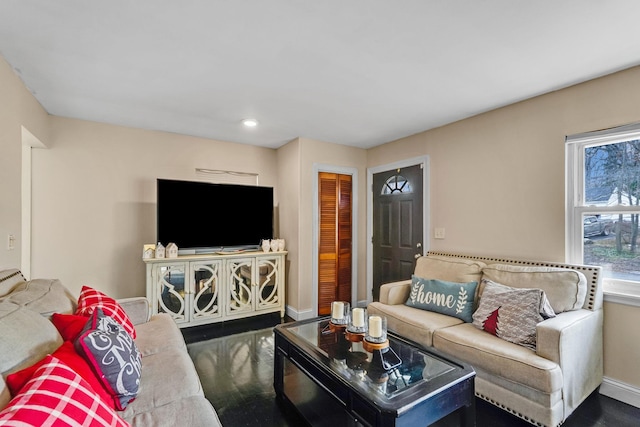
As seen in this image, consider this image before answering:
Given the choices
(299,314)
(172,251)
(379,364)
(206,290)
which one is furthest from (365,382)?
(172,251)

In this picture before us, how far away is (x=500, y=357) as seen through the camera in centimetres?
185

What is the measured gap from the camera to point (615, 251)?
2230 millimetres

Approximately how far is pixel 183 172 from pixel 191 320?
1720 mm

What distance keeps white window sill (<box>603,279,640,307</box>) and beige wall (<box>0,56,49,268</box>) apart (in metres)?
4.17

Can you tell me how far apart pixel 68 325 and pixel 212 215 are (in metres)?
2.17

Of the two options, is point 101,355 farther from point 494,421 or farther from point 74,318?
point 494,421

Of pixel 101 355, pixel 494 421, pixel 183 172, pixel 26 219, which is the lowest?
pixel 494 421

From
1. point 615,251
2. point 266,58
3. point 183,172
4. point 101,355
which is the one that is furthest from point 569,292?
point 183,172

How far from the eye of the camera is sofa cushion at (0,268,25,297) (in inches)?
64.7

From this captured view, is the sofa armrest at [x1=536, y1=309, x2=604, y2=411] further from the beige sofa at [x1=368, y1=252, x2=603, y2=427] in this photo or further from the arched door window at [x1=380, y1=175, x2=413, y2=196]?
the arched door window at [x1=380, y1=175, x2=413, y2=196]

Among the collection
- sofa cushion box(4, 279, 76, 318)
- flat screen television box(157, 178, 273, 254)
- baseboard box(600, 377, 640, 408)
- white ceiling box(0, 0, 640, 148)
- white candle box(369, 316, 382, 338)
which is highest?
white ceiling box(0, 0, 640, 148)

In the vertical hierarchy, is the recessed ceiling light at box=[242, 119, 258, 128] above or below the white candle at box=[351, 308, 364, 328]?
above

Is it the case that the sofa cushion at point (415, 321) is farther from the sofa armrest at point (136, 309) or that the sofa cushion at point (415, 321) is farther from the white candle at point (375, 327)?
the sofa armrest at point (136, 309)

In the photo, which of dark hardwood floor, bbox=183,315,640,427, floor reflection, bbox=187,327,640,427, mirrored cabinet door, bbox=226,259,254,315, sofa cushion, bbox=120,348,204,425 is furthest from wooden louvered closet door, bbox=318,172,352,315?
sofa cushion, bbox=120,348,204,425
